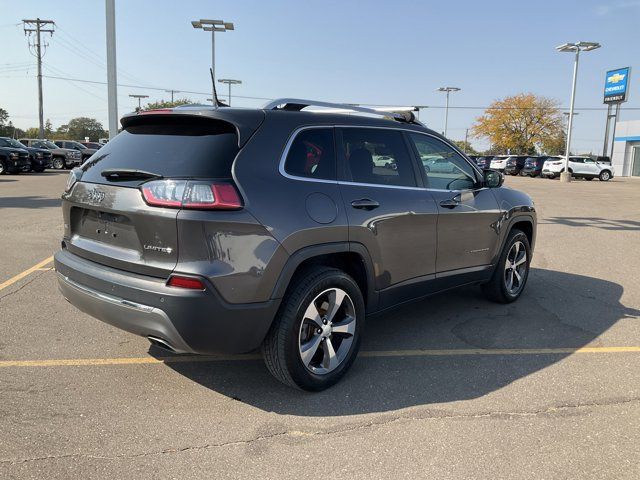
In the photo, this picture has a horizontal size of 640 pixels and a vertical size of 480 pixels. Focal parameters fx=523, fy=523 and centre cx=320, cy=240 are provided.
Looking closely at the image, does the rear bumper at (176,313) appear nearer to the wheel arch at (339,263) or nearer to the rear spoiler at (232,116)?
the wheel arch at (339,263)

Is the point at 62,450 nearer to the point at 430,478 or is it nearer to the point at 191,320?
the point at 191,320

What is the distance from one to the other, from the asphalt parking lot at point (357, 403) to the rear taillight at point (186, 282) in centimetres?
85

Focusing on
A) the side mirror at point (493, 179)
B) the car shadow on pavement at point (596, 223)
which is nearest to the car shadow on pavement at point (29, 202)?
the side mirror at point (493, 179)

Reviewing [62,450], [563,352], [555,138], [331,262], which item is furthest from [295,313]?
[555,138]

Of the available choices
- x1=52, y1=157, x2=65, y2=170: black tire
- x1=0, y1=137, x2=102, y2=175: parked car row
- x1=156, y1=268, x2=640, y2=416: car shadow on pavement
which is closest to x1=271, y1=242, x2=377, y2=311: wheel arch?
x1=156, y1=268, x2=640, y2=416: car shadow on pavement

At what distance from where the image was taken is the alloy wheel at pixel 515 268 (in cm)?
547

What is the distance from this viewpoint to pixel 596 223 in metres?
12.5

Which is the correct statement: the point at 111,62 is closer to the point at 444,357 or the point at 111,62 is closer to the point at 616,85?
the point at 444,357

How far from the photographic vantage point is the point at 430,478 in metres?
2.59

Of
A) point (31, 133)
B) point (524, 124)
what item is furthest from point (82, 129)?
point (524, 124)

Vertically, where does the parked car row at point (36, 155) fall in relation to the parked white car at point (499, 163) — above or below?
below

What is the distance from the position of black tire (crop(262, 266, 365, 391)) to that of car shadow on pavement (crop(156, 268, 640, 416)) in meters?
0.14

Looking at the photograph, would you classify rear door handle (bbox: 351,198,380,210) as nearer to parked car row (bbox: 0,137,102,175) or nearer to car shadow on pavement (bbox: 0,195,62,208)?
car shadow on pavement (bbox: 0,195,62,208)

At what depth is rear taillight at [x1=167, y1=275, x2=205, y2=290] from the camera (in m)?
2.81
